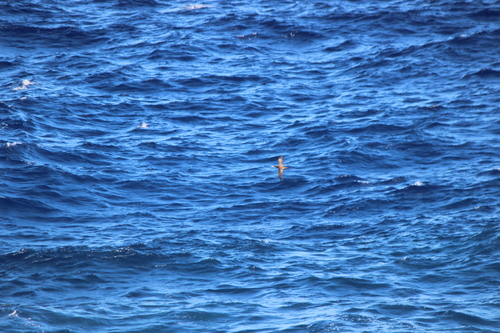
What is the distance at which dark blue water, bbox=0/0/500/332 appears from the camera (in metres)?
24.6

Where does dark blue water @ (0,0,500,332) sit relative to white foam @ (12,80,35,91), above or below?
below

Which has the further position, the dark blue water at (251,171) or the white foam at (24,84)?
the white foam at (24,84)

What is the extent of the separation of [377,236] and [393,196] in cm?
365

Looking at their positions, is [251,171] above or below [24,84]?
below

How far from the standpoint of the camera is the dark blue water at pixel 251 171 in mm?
24594

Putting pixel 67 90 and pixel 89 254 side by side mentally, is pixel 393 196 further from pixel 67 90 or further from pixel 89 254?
pixel 67 90

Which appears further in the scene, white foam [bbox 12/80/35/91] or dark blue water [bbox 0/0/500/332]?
white foam [bbox 12/80/35/91]

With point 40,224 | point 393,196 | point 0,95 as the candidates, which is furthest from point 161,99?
point 393,196

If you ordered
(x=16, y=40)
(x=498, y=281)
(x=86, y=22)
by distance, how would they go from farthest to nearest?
(x=86, y=22)
(x=16, y=40)
(x=498, y=281)

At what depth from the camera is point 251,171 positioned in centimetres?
3422

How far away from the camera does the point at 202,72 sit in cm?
4666

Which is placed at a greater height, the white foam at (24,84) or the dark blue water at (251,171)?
the white foam at (24,84)

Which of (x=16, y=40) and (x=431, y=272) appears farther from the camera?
(x=16, y=40)

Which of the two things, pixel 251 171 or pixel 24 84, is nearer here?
pixel 251 171
